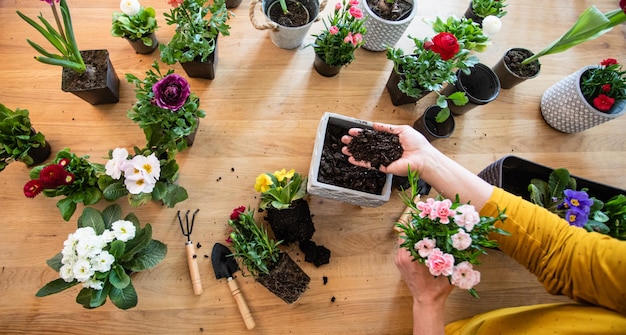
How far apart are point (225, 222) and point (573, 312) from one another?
3.22ft

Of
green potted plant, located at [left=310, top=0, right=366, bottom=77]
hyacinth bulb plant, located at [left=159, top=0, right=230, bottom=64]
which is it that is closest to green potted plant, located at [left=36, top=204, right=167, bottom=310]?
hyacinth bulb plant, located at [left=159, top=0, right=230, bottom=64]

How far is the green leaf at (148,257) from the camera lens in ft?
3.23

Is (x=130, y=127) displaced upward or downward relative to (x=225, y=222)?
upward

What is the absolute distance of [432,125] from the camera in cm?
134

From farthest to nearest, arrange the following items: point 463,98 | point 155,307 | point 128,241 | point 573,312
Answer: point 463,98, point 155,307, point 128,241, point 573,312

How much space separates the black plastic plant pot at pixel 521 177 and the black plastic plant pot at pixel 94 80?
1.30 m

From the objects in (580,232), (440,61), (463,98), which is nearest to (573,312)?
(580,232)

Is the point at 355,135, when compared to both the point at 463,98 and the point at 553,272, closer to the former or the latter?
the point at 463,98

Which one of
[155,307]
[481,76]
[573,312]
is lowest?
[155,307]

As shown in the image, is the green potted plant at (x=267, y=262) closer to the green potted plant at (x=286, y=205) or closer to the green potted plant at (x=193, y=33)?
the green potted plant at (x=286, y=205)

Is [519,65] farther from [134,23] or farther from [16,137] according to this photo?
[16,137]

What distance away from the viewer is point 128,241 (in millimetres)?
998

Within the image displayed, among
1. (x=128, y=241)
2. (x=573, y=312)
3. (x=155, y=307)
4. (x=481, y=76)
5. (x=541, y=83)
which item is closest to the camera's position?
(x=573, y=312)

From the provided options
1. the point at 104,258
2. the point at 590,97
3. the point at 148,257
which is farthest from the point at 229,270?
the point at 590,97
